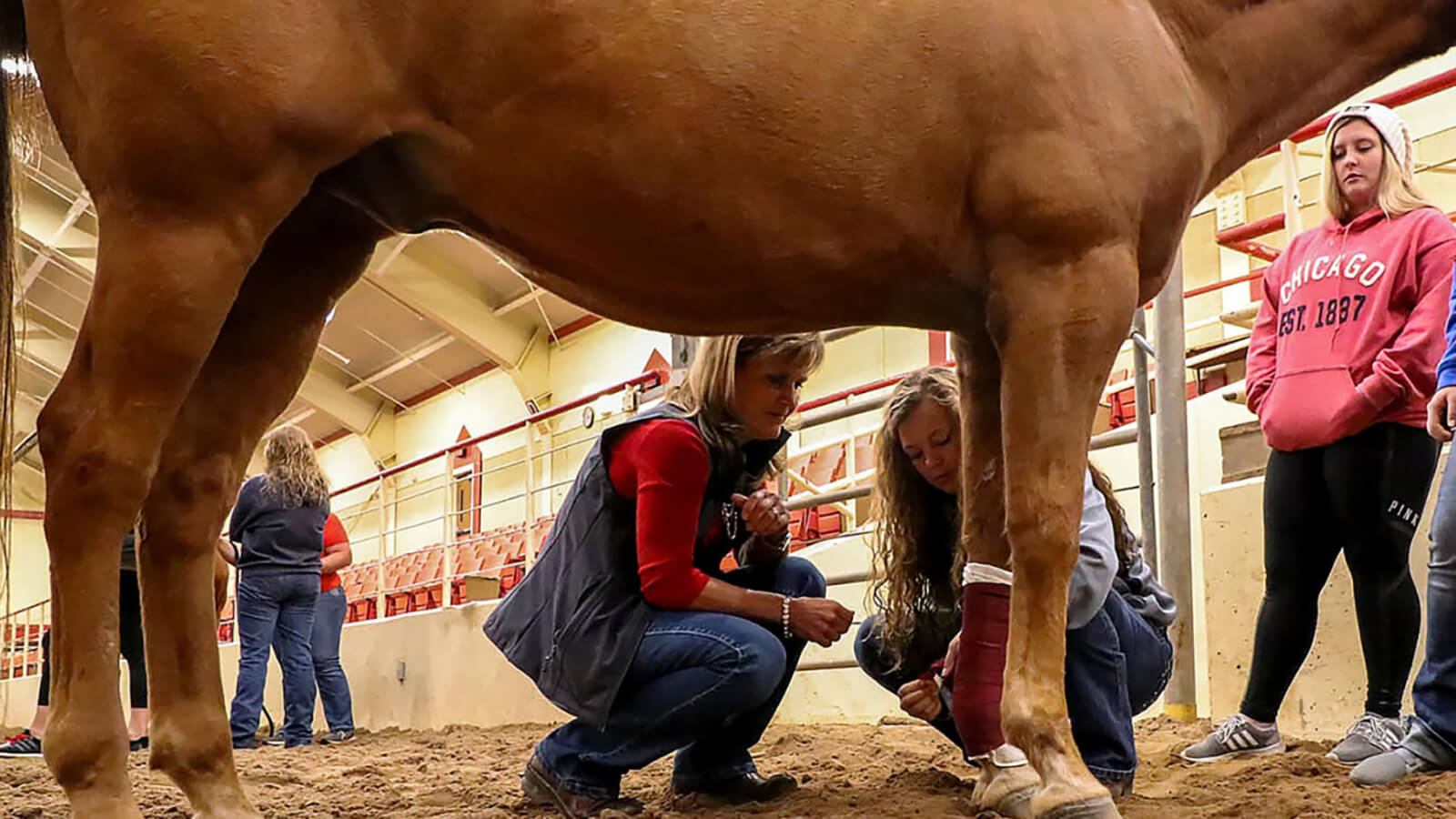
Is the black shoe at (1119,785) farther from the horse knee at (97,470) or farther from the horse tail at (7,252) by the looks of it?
the horse tail at (7,252)

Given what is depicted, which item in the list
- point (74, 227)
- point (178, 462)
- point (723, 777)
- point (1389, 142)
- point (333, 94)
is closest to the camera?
point (333, 94)

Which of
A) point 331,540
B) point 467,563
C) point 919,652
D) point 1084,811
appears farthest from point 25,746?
point 467,563

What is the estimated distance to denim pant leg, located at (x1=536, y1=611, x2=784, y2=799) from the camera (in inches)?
90.2

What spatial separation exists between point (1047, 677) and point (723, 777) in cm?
90

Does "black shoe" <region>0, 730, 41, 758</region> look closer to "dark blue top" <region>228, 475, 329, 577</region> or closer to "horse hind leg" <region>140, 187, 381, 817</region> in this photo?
"dark blue top" <region>228, 475, 329, 577</region>


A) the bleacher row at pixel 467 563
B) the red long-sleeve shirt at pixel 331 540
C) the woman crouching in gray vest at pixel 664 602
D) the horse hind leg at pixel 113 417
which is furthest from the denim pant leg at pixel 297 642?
the horse hind leg at pixel 113 417

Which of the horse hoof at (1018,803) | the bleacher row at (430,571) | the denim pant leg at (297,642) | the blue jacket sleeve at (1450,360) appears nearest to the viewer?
the horse hoof at (1018,803)

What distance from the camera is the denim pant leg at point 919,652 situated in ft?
8.32

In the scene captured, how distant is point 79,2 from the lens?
66.2 inches

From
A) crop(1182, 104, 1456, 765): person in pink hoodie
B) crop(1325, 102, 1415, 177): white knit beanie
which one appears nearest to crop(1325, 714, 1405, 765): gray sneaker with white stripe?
crop(1182, 104, 1456, 765): person in pink hoodie

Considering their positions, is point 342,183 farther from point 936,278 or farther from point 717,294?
point 936,278

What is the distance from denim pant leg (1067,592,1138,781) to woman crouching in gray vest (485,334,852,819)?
40cm

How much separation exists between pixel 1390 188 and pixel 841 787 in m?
1.78

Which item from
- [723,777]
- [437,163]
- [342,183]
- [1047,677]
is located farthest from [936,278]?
[723,777]
